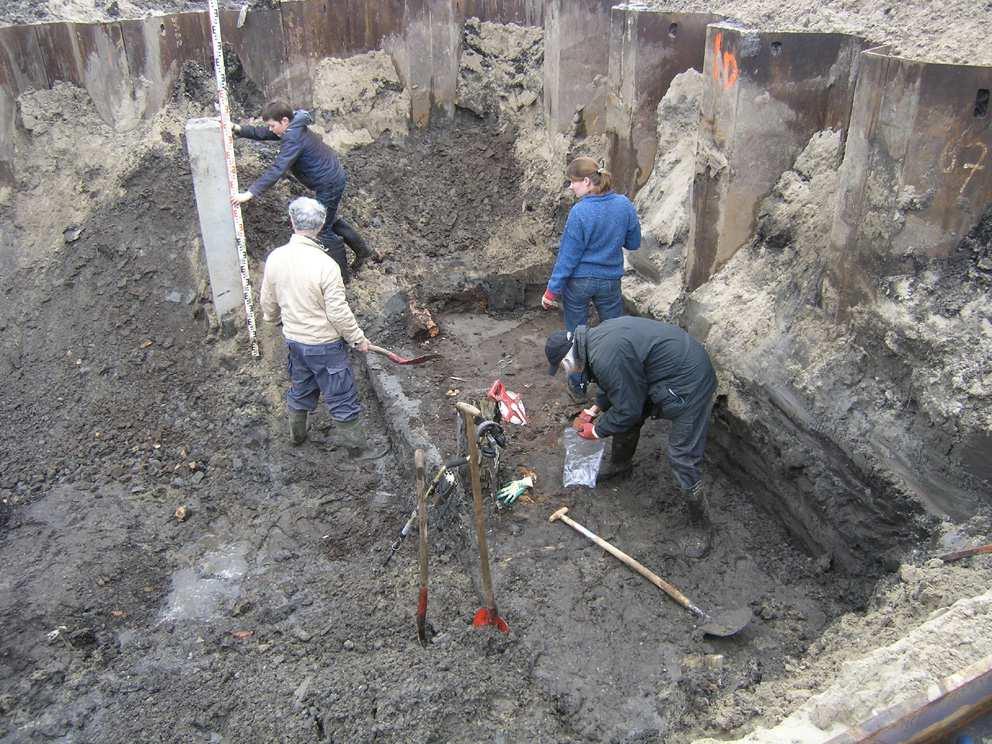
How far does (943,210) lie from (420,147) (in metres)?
5.79

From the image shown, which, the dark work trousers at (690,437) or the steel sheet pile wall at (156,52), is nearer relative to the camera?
the dark work trousers at (690,437)

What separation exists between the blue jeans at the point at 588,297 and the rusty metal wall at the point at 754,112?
751mm

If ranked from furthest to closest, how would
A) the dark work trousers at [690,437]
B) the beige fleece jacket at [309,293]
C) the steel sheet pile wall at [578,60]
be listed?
1. the steel sheet pile wall at [578,60]
2. the beige fleece jacket at [309,293]
3. the dark work trousers at [690,437]

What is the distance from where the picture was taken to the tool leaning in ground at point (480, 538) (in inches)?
148

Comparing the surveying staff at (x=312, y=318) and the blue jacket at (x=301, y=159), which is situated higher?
the blue jacket at (x=301, y=159)

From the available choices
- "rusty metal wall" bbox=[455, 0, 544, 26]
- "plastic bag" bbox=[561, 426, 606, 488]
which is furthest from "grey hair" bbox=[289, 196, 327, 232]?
"rusty metal wall" bbox=[455, 0, 544, 26]

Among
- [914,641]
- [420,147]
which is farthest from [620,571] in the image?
[420,147]

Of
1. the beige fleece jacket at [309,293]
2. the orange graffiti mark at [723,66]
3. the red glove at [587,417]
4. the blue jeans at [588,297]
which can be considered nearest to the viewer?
Result: the beige fleece jacket at [309,293]

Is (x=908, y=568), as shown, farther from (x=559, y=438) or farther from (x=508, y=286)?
(x=508, y=286)

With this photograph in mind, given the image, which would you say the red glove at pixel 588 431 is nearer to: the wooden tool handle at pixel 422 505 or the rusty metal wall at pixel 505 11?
the wooden tool handle at pixel 422 505

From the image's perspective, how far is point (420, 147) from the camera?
28.5ft

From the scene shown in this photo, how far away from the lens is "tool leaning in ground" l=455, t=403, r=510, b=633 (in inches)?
148

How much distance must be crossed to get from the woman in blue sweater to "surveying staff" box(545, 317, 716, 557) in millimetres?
589

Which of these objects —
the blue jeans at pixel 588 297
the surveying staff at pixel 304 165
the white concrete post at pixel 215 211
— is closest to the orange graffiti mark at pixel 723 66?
the blue jeans at pixel 588 297
